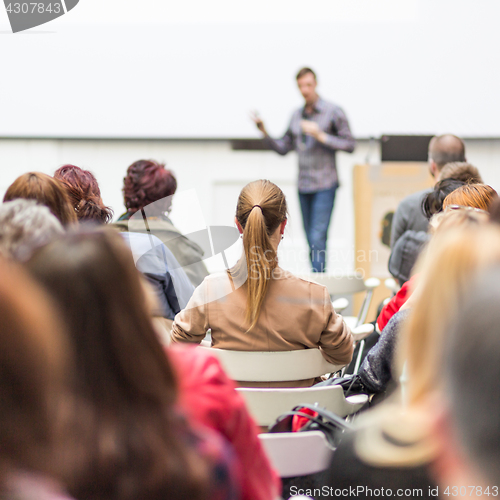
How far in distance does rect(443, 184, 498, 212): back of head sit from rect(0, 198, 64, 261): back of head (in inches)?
54.3

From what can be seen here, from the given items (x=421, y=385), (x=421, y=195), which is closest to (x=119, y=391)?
(x=421, y=385)

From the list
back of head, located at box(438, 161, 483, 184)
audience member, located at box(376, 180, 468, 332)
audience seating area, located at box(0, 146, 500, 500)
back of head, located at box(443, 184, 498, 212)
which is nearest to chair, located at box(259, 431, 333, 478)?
audience seating area, located at box(0, 146, 500, 500)

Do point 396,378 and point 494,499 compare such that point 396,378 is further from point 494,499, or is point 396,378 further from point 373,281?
point 373,281

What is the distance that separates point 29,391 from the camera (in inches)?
23.8

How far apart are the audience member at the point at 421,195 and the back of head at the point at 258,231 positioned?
51.9 inches

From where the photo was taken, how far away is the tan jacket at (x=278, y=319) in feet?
5.54

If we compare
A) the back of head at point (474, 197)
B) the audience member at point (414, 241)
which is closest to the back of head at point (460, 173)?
the audience member at point (414, 241)

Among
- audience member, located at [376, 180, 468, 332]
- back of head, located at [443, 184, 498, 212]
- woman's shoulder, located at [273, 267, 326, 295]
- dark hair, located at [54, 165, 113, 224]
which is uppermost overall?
dark hair, located at [54, 165, 113, 224]

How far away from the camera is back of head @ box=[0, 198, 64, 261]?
1232 millimetres

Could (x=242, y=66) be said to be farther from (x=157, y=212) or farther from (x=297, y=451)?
(x=297, y=451)

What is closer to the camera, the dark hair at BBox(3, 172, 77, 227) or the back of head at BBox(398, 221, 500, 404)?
the back of head at BBox(398, 221, 500, 404)

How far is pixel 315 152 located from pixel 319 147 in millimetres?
54

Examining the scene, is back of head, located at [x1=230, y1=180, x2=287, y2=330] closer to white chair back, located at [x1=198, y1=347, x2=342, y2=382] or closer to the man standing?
white chair back, located at [x1=198, y1=347, x2=342, y2=382]

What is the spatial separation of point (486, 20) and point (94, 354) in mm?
5346
